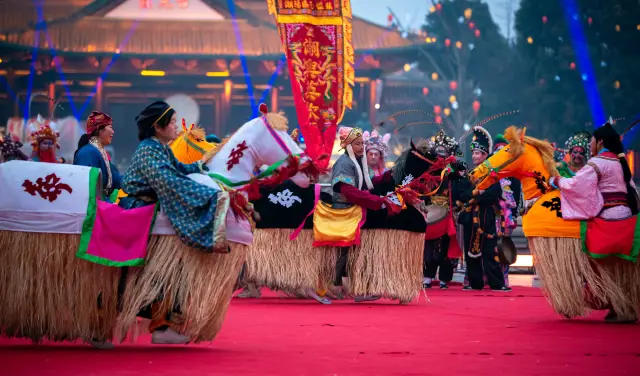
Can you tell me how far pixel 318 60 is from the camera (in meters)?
12.4

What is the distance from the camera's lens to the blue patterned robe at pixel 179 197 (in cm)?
561

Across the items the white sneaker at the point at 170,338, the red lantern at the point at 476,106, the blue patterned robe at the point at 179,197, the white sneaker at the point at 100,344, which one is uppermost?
the red lantern at the point at 476,106

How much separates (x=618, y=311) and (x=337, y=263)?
111 inches

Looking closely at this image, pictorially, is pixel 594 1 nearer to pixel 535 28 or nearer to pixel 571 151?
pixel 535 28

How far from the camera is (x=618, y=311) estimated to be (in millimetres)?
7508

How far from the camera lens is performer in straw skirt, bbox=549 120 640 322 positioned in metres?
7.52

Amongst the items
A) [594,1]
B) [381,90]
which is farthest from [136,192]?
[381,90]

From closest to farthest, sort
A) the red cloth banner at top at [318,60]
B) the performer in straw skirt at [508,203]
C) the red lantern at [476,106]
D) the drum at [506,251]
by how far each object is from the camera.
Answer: the drum at [506,251] < the performer in straw skirt at [508,203] < the red cloth banner at top at [318,60] < the red lantern at [476,106]

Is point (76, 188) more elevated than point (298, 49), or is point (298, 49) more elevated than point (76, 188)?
point (298, 49)

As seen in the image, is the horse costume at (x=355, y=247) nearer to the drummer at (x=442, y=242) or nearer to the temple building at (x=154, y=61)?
the drummer at (x=442, y=242)

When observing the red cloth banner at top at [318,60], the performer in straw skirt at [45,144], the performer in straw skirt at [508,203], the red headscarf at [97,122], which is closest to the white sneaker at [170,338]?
the red headscarf at [97,122]

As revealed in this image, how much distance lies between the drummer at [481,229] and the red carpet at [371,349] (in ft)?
10.3

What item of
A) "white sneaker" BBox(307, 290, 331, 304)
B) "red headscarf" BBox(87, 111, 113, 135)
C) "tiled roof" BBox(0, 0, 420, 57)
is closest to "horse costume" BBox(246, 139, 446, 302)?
"white sneaker" BBox(307, 290, 331, 304)

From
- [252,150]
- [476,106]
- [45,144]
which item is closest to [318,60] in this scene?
[45,144]
